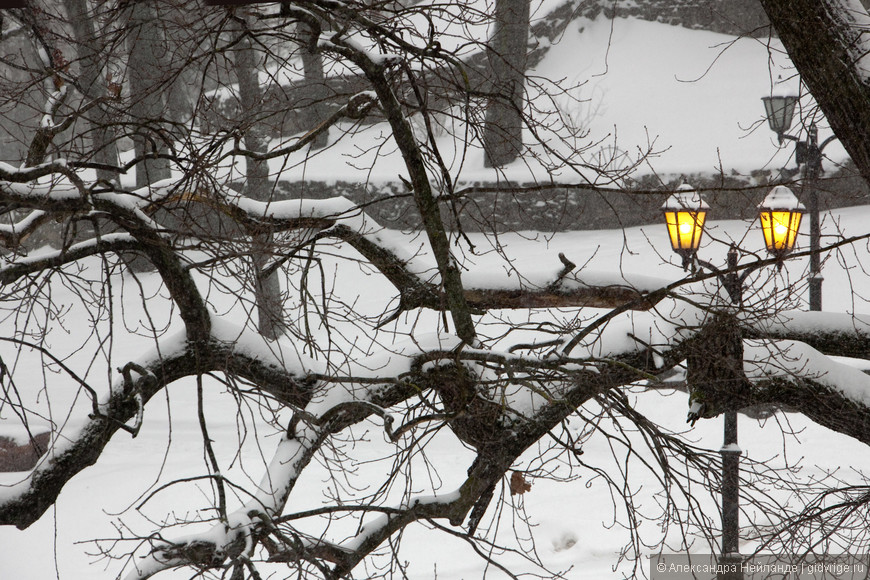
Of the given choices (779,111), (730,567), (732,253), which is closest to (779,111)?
(779,111)

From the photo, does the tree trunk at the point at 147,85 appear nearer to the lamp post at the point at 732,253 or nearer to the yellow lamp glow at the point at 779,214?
the lamp post at the point at 732,253

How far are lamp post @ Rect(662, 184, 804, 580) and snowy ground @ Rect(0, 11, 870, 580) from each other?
2.25 ft

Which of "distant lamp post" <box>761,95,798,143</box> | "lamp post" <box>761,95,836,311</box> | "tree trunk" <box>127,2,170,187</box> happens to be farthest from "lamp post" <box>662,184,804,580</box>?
"tree trunk" <box>127,2,170,187</box>

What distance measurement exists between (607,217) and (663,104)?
412 centimetres

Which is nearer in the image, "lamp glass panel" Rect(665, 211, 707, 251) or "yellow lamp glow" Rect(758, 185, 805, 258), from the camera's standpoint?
"yellow lamp glow" Rect(758, 185, 805, 258)

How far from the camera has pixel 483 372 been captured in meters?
4.69

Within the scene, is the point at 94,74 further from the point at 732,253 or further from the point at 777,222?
the point at 777,222

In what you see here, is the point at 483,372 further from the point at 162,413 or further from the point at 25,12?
the point at 162,413

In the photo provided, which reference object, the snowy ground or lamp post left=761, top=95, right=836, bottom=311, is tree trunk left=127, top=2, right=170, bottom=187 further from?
lamp post left=761, top=95, right=836, bottom=311

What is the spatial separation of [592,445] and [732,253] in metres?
5.12

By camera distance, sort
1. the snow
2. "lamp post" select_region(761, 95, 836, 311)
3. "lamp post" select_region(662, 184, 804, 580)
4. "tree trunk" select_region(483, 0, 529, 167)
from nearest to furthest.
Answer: "tree trunk" select_region(483, 0, 529, 167) < "lamp post" select_region(662, 184, 804, 580) < "lamp post" select_region(761, 95, 836, 311) < the snow

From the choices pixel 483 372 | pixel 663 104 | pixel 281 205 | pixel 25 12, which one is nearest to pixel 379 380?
pixel 483 372

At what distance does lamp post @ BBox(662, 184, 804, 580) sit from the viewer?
15.8 feet

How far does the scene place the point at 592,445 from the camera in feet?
32.6
